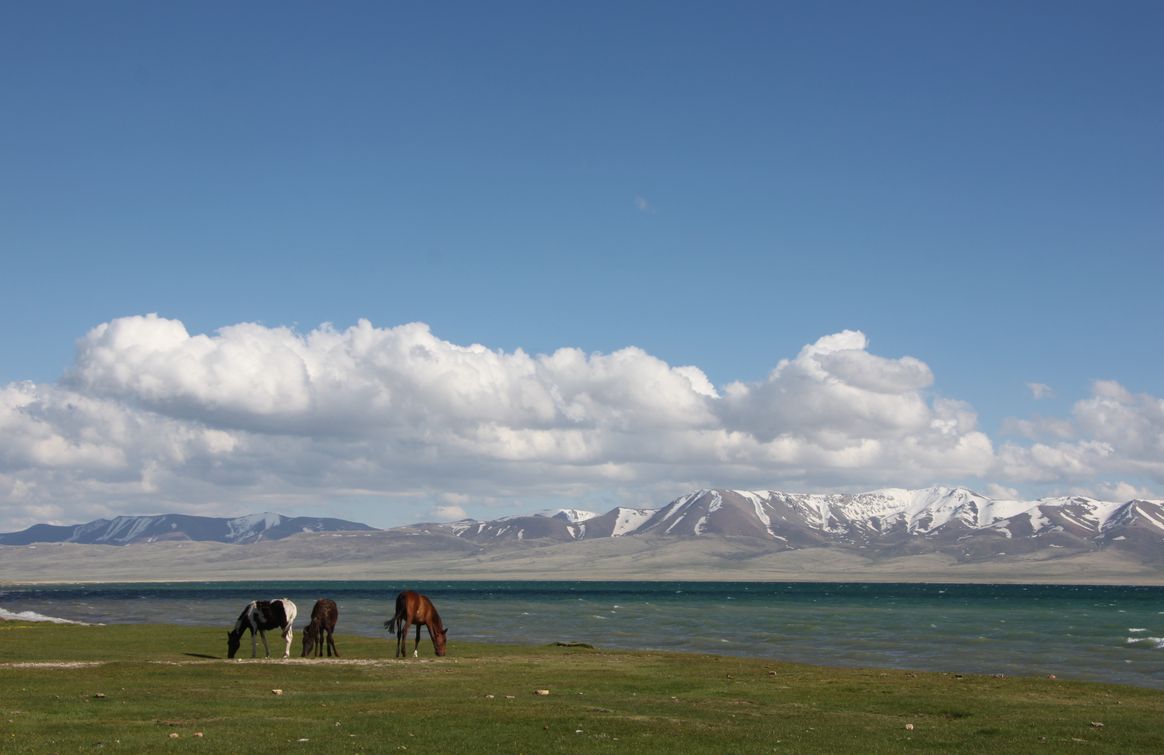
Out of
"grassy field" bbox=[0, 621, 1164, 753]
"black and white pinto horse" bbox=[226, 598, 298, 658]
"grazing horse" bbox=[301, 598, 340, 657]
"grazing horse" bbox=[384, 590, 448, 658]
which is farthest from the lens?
"grazing horse" bbox=[384, 590, 448, 658]

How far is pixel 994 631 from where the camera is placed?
298 ft

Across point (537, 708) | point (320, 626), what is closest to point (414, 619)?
point (320, 626)

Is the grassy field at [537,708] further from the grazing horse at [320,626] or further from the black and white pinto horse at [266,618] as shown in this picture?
the black and white pinto horse at [266,618]

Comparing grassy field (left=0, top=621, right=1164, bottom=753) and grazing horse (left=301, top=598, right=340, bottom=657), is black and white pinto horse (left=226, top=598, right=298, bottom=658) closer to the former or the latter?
grazing horse (left=301, top=598, right=340, bottom=657)

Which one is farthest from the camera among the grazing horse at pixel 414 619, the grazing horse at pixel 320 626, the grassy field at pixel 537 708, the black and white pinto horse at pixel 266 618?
the grazing horse at pixel 414 619

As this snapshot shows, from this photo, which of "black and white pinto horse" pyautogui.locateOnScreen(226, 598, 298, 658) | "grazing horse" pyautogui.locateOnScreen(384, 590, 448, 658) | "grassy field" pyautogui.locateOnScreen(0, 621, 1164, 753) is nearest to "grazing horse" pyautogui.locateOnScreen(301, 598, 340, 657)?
"black and white pinto horse" pyautogui.locateOnScreen(226, 598, 298, 658)

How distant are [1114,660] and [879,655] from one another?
41.3 ft

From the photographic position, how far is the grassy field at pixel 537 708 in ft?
80.4

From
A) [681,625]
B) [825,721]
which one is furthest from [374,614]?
[825,721]

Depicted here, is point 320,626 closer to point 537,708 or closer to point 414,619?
point 414,619

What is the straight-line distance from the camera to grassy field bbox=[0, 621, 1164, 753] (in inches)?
965

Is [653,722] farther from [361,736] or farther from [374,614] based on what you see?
[374,614]

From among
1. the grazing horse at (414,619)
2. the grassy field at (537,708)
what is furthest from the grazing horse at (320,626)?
the grazing horse at (414,619)

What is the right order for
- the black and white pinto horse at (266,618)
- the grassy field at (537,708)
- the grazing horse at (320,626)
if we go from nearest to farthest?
the grassy field at (537,708), the black and white pinto horse at (266,618), the grazing horse at (320,626)
